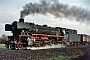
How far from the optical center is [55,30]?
97.7 ft

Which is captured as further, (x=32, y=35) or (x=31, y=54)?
(x=32, y=35)

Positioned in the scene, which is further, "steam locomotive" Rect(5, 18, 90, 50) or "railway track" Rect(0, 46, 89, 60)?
"steam locomotive" Rect(5, 18, 90, 50)

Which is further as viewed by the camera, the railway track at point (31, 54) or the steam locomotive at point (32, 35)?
the steam locomotive at point (32, 35)

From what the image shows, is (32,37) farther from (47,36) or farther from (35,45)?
(47,36)

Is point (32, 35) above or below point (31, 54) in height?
above

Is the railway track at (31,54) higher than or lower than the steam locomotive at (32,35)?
lower

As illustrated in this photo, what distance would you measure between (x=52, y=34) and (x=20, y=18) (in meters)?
6.44

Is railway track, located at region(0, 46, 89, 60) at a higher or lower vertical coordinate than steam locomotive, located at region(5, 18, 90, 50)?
lower

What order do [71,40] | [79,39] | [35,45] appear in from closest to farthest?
[35,45] → [71,40] → [79,39]

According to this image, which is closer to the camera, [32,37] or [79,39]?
[32,37]

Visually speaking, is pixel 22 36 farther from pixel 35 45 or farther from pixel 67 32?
pixel 67 32

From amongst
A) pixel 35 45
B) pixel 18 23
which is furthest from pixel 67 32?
pixel 18 23

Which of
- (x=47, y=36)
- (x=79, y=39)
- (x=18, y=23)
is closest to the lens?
(x=18, y=23)

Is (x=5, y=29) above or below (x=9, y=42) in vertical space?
above
